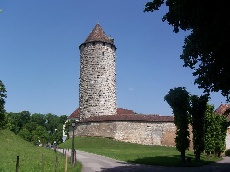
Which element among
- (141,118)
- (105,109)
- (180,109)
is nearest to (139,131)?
(141,118)

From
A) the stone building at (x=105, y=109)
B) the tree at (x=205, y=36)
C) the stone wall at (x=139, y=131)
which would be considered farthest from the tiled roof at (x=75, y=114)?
the tree at (x=205, y=36)

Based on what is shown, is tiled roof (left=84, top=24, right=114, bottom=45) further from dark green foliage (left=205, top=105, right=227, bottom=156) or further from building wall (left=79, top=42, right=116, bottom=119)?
dark green foliage (left=205, top=105, right=227, bottom=156)

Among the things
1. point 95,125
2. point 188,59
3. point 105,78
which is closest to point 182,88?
point 188,59

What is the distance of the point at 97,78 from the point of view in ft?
179

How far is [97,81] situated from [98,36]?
8781 mm

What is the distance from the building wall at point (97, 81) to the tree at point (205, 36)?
122ft

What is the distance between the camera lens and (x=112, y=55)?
186 ft

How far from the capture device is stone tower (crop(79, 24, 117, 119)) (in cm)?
5409

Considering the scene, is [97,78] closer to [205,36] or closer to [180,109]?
[180,109]

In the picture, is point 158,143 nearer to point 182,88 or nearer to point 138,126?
point 138,126

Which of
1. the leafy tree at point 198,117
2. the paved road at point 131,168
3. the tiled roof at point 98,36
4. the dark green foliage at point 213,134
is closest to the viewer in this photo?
the paved road at point 131,168

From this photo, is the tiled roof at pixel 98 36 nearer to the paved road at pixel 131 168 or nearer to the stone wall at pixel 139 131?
the stone wall at pixel 139 131

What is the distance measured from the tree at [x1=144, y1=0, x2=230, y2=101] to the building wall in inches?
1463

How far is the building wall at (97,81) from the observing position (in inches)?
2128
